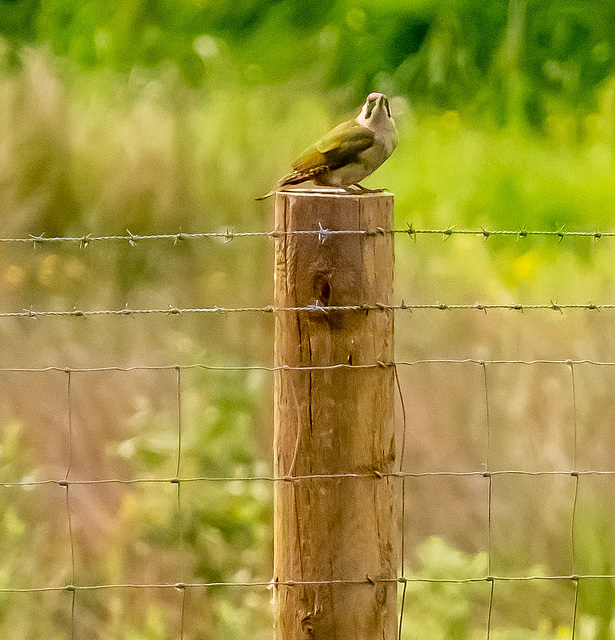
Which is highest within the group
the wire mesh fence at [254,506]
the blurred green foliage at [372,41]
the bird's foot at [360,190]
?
the blurred green foliage at [372,41]

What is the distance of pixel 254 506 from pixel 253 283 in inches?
78.2

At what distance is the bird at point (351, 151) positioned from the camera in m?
2.32

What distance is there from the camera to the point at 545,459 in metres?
4.41

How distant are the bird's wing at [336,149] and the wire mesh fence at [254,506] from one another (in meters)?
1.21

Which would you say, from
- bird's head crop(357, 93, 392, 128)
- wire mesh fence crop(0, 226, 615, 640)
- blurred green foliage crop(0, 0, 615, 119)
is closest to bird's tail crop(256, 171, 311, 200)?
bird's head crop(357, 93, 392, 128)

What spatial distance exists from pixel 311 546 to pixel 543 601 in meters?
2.39

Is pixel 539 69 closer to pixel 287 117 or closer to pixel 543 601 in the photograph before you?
pixel 287 117

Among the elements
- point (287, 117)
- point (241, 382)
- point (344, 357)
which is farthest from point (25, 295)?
point (344, 357)

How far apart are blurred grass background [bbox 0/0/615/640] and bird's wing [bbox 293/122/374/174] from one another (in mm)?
252

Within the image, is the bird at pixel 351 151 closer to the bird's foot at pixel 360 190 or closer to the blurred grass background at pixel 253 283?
the bird's foot at pixel 360 190

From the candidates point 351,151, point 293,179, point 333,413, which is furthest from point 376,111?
point 333,413

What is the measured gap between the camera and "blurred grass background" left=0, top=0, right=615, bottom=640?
384 centimetres

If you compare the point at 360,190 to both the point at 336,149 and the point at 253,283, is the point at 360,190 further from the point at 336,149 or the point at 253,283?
the point at 253,283

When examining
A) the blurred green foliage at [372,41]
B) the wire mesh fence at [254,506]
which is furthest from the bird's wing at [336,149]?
the blurred green foliage at [372,41]
